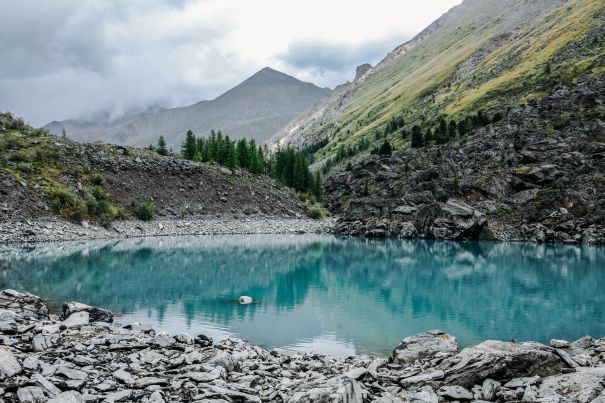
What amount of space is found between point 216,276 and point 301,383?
40515mm

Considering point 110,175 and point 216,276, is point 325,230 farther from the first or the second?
point 216,276

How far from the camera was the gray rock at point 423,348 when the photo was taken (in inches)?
856

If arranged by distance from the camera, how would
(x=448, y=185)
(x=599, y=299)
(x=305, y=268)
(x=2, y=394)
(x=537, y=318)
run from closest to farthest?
(x=2, y=394), (x=537, y=318), (x=599, y=299), (x=305, y=268), (x=448, y=185)

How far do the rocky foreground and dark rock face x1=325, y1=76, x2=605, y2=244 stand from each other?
85.6m

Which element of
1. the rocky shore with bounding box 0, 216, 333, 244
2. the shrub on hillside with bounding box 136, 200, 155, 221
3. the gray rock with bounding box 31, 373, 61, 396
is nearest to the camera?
the gray rock with bounding box 31, 373, 61, 396

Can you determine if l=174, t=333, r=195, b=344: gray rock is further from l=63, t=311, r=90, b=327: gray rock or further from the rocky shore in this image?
the rocky shore

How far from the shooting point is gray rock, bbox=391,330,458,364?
71.4 ft

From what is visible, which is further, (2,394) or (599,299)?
(599,299)

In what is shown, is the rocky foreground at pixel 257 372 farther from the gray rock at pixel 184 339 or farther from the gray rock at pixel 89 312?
the gray rock at pixel 89 312

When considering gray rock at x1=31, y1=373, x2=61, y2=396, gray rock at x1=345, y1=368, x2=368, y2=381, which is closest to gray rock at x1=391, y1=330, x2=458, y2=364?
gray rock at x1=345, y1=368, x2=368, y2=381

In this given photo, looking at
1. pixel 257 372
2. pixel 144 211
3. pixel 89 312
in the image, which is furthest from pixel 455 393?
pixel 144 211

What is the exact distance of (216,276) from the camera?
57.0 metres

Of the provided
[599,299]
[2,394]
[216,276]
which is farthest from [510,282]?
[2,394]

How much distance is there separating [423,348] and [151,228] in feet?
279
